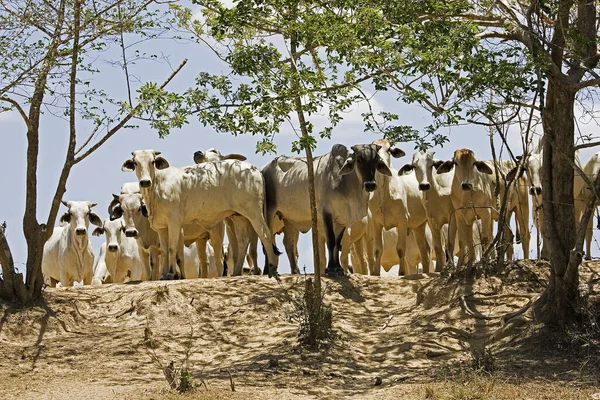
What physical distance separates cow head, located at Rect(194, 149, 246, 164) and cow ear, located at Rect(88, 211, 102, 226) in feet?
6.88

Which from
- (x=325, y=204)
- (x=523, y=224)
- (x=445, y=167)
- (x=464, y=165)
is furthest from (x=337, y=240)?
(x=523, y=224)

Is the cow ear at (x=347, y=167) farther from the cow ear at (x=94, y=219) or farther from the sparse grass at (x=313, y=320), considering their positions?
the cow ear at (x=94, y=219)

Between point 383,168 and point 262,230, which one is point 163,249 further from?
point 383,168

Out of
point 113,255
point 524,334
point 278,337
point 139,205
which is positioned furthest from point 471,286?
point 113,255

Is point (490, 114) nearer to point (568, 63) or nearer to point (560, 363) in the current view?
point (568, 63)

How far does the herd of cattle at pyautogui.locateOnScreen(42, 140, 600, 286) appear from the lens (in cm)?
1702

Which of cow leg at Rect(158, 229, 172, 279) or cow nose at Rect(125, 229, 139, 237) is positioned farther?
cow nose at Rect(125, 229, 139, 237)

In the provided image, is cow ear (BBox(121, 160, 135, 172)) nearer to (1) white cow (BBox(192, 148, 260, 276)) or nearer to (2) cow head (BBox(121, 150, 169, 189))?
(2) cow head (BBox(121, 150, 169, 189))

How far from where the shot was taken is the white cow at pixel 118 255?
21.2 m

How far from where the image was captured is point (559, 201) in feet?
46.6

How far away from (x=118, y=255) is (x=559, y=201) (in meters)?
10.1

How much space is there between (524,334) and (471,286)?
5.85ft

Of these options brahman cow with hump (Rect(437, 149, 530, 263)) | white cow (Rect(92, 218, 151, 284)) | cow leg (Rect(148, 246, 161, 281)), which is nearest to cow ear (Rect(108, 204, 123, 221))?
cow leg (Rect(148, 246, 161, 281))

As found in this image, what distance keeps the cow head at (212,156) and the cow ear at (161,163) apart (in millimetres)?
1492
